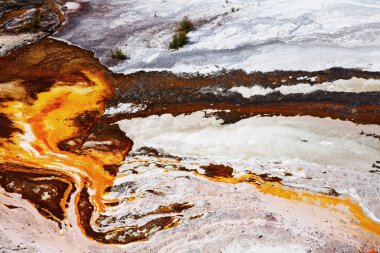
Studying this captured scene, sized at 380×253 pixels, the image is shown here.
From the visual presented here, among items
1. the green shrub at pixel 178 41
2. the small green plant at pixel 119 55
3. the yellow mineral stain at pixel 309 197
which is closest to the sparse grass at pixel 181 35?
the green shrub at pixel 178 41

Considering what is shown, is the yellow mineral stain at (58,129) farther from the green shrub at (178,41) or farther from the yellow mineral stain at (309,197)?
the green shrub at (178,41)

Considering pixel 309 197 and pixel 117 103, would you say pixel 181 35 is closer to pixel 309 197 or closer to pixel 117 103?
pixel 117 103

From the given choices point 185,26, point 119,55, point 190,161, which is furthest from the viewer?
point 185,26

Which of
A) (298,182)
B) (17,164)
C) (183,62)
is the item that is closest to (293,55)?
(183,62)

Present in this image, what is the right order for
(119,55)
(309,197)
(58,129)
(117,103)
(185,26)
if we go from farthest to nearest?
(185,26)
(119,55)
(117,103)
(58,129)
(309,197)

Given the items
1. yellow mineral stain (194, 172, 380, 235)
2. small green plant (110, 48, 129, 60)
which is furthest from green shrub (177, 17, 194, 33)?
yellow mineral stain (194, 172, 380, 235)

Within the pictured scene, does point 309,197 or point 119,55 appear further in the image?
point 119,55

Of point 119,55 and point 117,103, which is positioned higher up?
point 119,55

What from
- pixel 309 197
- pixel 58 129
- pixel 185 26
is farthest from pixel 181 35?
pixel 309 197

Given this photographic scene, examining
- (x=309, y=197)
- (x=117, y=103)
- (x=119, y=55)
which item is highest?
(x=119, y=55)
